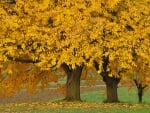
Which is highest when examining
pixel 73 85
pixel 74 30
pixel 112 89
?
pixel 74 30

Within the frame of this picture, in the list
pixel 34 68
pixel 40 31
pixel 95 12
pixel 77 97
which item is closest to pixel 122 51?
pixel 95 12

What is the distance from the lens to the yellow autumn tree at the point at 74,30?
900 inches

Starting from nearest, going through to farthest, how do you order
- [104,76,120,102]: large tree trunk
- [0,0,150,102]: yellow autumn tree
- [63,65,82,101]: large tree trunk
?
[0,0,150,102]: yellow autumn tree
[63,65,82,101]: large tree trunk
[104,76,120,102]: large tree trunk

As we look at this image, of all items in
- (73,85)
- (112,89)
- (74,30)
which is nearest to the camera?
(74,30)

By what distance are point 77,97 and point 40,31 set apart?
649 centimetres

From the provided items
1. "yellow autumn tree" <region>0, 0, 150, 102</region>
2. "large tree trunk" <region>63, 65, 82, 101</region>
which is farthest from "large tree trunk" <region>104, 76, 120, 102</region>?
"yellow autumn tree" <region>0, 0, 150, 102</region>

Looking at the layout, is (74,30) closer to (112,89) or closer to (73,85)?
(73,85)

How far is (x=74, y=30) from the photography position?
75.0 ft

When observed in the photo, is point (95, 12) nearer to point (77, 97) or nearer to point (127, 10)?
point (127, 10)

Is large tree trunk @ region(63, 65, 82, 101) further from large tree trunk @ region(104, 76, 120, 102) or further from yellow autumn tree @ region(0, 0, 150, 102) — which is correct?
yellow autumn tree @ region(0, 0, 150, 102)

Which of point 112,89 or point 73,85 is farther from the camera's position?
point 112,89

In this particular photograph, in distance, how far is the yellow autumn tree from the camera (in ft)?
75.0

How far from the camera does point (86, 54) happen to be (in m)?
22.7

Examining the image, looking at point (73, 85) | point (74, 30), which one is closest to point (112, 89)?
point (73, 85)
